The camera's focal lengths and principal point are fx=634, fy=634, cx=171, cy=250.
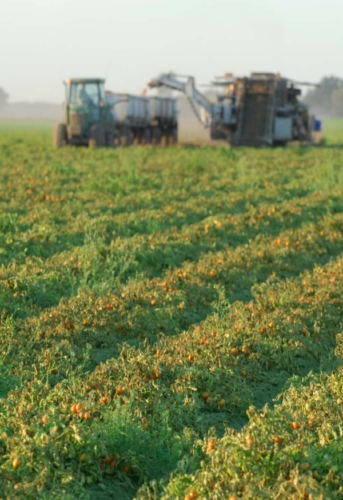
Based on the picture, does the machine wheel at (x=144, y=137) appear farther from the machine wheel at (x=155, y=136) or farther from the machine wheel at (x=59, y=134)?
the machine wheel at (x=59, y=134)

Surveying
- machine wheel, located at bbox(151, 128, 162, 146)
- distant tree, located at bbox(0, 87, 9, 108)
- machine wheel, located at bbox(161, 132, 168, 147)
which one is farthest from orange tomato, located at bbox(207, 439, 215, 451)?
distant tree, located at bbox(0, 87, 9, 108)

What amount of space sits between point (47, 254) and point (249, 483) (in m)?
5.96

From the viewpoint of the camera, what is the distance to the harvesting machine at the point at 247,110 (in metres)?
29.9

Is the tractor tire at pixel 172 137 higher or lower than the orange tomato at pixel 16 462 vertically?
higher

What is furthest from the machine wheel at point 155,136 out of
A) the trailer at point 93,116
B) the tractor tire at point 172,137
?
the trailer at point 93,116

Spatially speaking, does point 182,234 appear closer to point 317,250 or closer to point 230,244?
point 230,244

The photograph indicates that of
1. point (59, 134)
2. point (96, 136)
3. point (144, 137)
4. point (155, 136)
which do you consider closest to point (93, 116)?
point (96, 136)

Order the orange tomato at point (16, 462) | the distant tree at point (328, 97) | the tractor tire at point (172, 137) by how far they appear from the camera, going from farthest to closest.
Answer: the distant tree at point (328, 97) < the tractor tire at point (172, 137) < the orange tomato at point (16, 462)

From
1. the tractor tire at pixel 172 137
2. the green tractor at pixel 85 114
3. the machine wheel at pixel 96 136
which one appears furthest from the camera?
the tractor tire at pixel 172 137

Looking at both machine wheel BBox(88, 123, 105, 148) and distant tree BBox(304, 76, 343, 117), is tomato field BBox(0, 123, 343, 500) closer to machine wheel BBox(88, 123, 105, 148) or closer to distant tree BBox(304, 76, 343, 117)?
machine wheel BBox(88, 123, 105, 148)

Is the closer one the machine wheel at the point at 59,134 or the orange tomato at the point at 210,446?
the orange tomato at the point at 210,446

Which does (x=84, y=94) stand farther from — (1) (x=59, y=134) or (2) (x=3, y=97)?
(2) (x=3, y=97)

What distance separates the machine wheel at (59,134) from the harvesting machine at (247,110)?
5.56m

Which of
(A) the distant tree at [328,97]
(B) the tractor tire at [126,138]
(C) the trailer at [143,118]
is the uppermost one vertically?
(A) the distant tree at [328,97]
